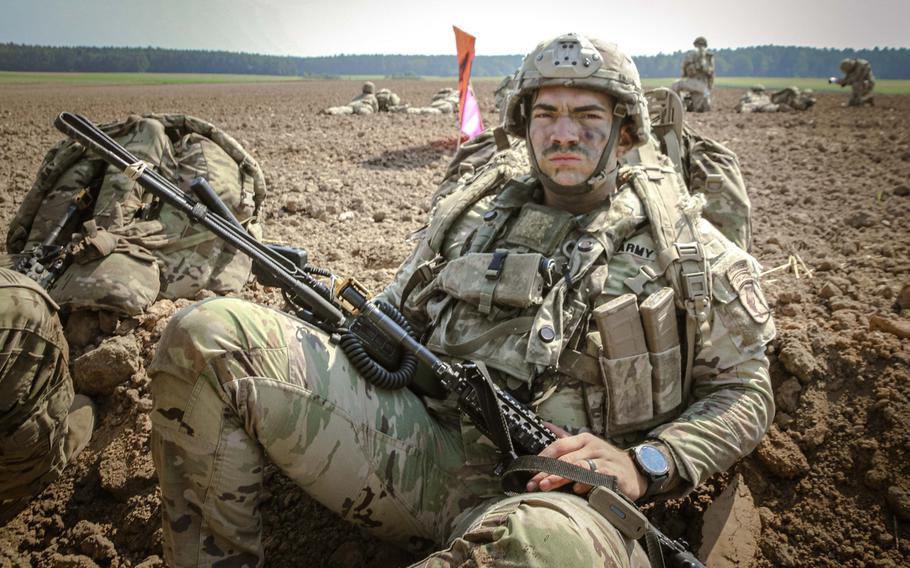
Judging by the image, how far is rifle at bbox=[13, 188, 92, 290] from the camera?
373 centimetres

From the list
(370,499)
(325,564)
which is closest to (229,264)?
(325,564)

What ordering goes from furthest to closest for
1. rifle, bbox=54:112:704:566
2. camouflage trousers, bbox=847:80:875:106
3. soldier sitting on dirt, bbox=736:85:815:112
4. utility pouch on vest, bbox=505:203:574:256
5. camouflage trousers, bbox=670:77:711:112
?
camouflage trousers, bbox=847:80:875:106
camouflage trousers, bbox=670:77:711:112
soldier sitting on dirt, bbox=736:85:815:112
utility pouch on vest, bbox=505:203:574:256
rifle, bbox=54:112:704:566

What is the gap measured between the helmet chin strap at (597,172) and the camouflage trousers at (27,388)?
225 cm

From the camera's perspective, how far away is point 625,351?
2.14 metres

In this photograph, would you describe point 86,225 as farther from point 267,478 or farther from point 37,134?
point 37,134

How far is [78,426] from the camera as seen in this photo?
313 centimetres

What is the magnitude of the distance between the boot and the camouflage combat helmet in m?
2.73

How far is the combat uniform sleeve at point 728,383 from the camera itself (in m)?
2.06

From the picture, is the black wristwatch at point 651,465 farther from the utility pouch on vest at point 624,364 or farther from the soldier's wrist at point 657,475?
the utility pouch on vest at point 624,364

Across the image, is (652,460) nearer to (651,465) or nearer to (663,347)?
(651,465)

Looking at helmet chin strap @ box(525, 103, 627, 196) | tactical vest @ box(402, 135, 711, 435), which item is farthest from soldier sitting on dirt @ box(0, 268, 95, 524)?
helmet chin strap @ box(525, 103, 627, 196)

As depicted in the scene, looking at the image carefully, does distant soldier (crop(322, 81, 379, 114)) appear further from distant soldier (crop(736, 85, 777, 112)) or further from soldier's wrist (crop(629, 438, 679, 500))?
soldier's wrist (crop(629, 438, 679, 500))

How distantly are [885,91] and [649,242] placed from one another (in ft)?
88.0

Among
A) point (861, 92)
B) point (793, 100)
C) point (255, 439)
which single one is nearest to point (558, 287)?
point (255, 439)
